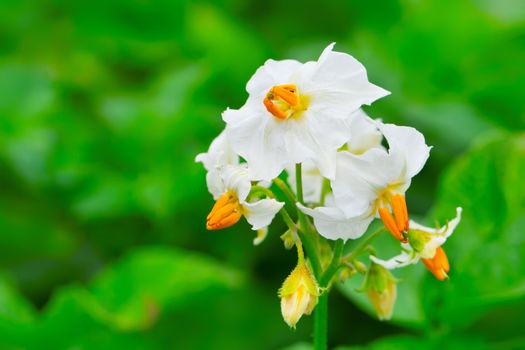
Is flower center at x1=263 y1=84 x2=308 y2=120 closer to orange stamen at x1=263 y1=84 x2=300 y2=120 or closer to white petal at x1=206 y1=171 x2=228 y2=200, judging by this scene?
orange stamen at x1=263 y1=84 x2=300 y2=120

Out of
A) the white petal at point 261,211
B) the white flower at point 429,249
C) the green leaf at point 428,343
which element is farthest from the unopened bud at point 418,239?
the green leaf at point 428,343

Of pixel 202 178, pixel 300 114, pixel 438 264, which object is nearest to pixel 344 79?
pixel 300 114

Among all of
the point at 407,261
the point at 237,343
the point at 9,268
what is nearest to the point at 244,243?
the point at 237,343

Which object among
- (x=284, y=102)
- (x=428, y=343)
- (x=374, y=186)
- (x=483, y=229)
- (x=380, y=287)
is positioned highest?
(x=284, y=102)

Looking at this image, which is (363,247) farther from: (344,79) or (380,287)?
(344,79)

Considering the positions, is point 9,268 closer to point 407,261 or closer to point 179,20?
point 179,20

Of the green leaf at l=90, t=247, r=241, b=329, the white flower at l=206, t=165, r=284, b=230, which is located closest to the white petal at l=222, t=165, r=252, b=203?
the white flower at l=206, t=165, r=284, b=230

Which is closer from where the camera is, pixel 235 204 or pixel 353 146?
pixel 235 204
